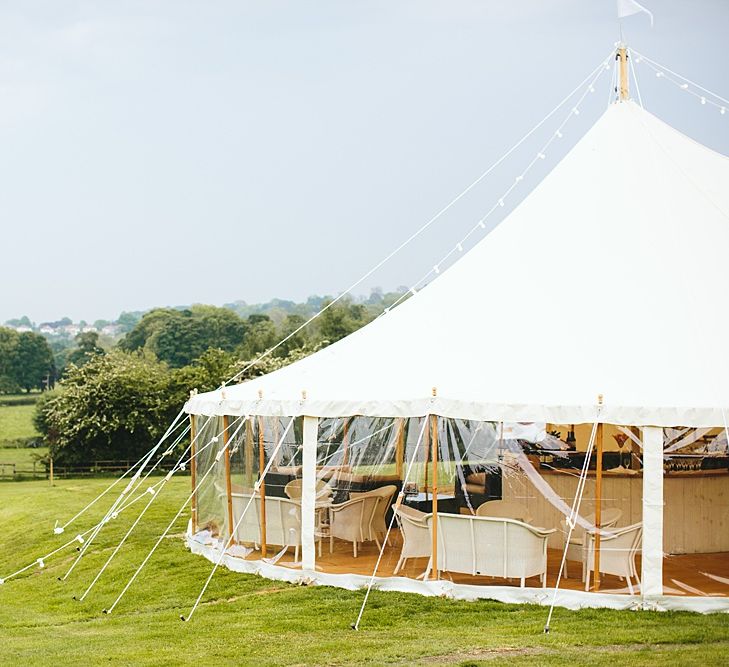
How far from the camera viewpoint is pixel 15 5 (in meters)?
65.7

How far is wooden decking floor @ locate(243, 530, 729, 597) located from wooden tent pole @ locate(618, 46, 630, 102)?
221 inches

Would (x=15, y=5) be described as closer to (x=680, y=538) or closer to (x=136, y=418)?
(x=136, y=418)

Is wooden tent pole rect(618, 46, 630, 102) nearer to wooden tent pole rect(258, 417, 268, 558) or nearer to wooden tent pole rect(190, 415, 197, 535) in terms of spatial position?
wooden tent pole rect(258, 417, 268, 558)

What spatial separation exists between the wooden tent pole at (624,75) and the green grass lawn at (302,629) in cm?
654

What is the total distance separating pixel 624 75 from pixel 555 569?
617cm

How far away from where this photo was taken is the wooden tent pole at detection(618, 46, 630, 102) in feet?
41.1

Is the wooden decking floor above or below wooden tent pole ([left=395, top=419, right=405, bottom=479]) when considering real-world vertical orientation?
below

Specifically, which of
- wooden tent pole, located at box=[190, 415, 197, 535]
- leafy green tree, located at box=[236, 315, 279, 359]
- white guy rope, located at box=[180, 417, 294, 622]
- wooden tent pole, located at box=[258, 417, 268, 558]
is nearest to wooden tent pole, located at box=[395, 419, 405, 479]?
white guy rope, located at box=[180, 417, 294, 622]

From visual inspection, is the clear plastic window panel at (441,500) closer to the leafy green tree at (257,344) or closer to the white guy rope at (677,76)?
the white guy rope at (677,76)

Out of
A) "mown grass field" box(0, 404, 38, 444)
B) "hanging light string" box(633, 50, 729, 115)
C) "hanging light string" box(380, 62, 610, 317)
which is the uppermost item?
"hanging light string" box(633, 50, 729, 115)

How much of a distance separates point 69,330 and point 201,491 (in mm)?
134512

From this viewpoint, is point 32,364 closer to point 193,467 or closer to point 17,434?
point 17,434

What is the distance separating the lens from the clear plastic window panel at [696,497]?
416 inches

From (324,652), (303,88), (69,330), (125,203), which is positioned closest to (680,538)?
(324,652)
